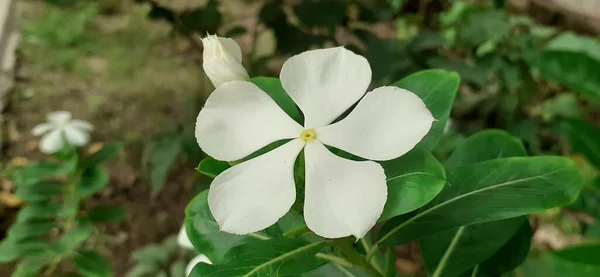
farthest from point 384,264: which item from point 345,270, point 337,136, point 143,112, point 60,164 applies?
point 143,112

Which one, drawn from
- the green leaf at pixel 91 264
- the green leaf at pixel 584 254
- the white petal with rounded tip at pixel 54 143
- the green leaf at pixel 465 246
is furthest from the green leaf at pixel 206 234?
the white petal with rounded tip at pixel 54 143

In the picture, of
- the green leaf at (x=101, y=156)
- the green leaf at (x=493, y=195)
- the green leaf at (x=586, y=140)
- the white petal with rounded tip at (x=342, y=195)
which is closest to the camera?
the white petal with rounded tip at (x=342, y=195)

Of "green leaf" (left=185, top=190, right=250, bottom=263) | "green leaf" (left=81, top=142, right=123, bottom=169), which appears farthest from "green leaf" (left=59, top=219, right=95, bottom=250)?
"green leaf" (left=185, top=190, right=250, bottom=263)

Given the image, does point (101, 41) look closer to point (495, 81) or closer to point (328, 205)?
point (495, 81)

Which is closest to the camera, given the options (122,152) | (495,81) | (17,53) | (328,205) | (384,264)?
(328,205)

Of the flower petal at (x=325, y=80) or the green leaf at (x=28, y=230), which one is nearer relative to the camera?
the flower petal at (x=325, y=80)

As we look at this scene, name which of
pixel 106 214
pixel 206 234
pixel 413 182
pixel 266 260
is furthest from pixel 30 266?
pixel 413 182

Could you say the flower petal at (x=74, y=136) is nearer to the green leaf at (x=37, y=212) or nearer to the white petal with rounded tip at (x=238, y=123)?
the green leaf at (x=37, y=212)
